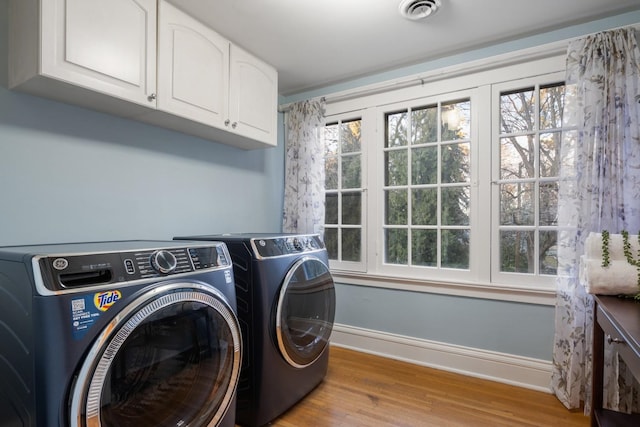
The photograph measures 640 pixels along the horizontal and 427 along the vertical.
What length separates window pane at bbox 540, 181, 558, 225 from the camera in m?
2.05

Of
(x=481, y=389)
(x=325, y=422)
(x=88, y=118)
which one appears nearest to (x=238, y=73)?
(x=88, y=118)

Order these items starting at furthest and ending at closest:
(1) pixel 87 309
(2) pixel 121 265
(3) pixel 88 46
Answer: (3) pixel 88 46 → (2) pixel 121 265 → (1) pixel 87 309

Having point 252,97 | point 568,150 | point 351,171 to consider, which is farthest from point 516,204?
point 252,97

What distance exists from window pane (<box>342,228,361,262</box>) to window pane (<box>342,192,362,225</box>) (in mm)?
78

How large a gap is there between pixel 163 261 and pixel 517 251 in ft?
6.91

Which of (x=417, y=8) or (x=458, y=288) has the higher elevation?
(x=417, y=8)

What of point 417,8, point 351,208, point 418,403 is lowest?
point 418,403

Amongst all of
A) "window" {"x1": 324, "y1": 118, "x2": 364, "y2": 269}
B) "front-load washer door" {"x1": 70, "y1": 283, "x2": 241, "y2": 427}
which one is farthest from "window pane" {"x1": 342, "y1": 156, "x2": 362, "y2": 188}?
"front-load washer door" {"x1": 70, "y1": 283, "x2": 241, "y2": 427}

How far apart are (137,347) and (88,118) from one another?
4.18 ft

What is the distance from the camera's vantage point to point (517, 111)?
7.07ft

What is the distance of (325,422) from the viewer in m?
1.65

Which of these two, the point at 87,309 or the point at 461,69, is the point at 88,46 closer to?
the point at 87,309

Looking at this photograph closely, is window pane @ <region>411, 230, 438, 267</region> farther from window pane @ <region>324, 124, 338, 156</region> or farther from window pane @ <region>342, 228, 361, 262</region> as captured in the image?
window pane @ <region>324, 124, 338, 156</region>

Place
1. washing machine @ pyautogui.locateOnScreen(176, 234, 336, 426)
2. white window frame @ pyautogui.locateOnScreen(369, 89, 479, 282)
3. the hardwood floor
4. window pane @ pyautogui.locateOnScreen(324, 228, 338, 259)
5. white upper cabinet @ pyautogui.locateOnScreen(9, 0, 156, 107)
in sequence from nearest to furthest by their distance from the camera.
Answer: white upper cabinet @ pyautogui.locateOnScreen(9, 0, 156, 107), washing machine @ pyautogui.locateOnScreen(176, 234, 336, 426), the hardwood floor, white window frame @ pyautogui.locateOnScreen(369, 89, 479, 282), window pane @ pyautogui.locateOnScreen(324, 228, 338, 259)
